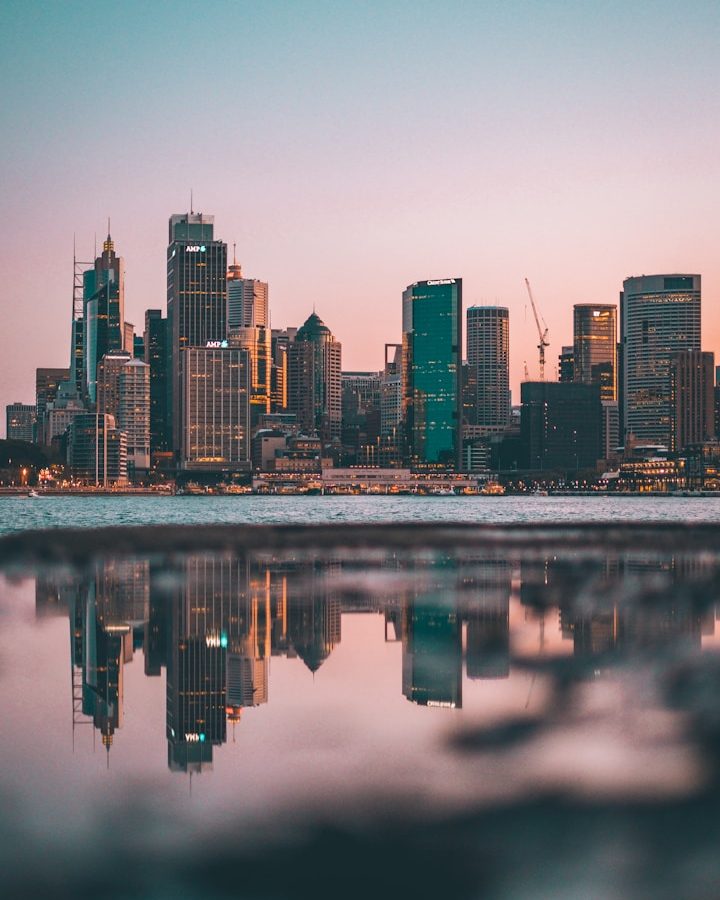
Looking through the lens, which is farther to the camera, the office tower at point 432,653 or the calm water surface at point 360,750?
the office tower at point 432,653

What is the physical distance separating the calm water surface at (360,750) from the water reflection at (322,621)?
15 cm

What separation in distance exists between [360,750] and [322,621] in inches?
669

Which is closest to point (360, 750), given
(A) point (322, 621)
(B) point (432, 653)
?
(B) point (432, 653)

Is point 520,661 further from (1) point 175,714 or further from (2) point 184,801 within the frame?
(2) point 184,801

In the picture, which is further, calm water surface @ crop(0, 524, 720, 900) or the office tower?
the office tower

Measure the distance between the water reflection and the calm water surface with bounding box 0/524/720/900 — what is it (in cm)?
15

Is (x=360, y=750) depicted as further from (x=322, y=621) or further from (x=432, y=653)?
(x=322, y=621)

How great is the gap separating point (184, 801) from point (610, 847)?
5434mm

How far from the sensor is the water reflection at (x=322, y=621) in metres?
23.0

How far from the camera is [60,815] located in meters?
14.4

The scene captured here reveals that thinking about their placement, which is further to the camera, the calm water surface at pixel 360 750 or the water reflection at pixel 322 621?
the water reflection at pixel 322 621

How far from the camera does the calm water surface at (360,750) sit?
12.6 metres

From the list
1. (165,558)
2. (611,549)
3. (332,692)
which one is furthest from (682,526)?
(332,692)

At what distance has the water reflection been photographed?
23.0 metres
